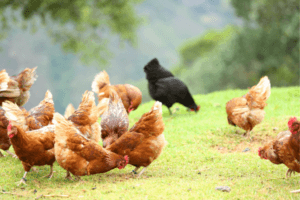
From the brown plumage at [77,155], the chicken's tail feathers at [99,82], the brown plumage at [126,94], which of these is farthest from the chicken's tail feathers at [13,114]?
the chicken's tail feathers at [99,82]

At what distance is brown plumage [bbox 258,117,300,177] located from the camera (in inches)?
186

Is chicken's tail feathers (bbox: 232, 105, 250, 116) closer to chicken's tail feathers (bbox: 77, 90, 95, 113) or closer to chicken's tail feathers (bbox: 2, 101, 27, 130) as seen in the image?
chicken's tail feathers (bbox: 77, 90, 95, 113)

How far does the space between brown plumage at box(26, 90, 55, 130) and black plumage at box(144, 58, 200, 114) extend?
15.7 feet

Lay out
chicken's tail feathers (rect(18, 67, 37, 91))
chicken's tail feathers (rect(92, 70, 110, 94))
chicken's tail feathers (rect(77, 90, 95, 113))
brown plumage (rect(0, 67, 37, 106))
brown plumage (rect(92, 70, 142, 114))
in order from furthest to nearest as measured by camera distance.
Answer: chicken's tail feathers (rect(92, 70, 110, 94))
brown plumage (rect(92, 70, 142, 114))
chicken's tail feathers (rect(18, 67, 37, 91))
brown plumage (rect(0, 67, 37, 106))
chicken's tail feathers (rect(77, 90, 95, 113))

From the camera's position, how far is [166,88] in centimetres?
1102

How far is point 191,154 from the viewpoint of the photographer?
7184 mm

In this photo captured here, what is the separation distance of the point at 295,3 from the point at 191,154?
1539 centimetres

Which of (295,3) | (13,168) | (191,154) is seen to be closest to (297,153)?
(191,154)

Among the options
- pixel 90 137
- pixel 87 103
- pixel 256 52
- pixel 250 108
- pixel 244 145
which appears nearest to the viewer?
pixel 90 137

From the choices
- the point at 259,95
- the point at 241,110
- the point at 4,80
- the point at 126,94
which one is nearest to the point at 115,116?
the point at 126,94

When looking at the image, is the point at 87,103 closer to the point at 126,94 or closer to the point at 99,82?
the point at 126,94

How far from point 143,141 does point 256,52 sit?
714 inches

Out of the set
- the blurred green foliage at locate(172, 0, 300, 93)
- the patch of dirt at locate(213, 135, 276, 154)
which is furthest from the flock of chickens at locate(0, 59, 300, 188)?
the blurred green foliage at locate(172, 0, 300, 93)

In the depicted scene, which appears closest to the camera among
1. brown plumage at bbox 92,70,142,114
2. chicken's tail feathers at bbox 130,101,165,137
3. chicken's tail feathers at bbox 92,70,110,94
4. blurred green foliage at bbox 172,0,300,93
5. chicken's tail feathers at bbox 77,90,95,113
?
chicken's tail feathers at bbox 130,101,165,137
